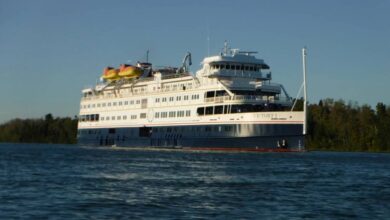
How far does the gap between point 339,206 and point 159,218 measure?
7522 millimetres

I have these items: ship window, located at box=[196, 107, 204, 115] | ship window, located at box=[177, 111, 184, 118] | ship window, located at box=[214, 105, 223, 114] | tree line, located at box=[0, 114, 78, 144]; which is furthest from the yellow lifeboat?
tree line, located at box=[0, 114, 78, 144]

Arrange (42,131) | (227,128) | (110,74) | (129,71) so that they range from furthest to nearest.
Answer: (42,131) < (110,74) < (129,71) < (227,128)

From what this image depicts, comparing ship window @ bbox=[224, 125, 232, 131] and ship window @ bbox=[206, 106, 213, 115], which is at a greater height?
ship window @ bbox=[206, 106, 213, 115]

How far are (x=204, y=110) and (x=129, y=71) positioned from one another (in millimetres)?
25886

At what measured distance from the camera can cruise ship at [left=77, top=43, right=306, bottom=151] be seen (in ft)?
221

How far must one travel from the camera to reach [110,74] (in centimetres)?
10469

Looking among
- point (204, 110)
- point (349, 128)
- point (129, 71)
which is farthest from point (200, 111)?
point (349, 128)

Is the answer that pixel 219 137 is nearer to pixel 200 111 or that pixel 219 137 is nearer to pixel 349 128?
pixel 200 111

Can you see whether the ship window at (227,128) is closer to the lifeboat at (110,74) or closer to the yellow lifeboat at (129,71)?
the yellow lifeboat at (129,71)

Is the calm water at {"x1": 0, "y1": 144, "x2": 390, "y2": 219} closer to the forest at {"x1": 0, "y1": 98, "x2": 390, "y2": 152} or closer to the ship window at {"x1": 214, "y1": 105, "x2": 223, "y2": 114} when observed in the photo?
the ship window at {"x1": 214, "y1": 105, "x2": 223, "y2": 114}

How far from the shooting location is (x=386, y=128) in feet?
353

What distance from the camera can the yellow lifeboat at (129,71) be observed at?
9806cm

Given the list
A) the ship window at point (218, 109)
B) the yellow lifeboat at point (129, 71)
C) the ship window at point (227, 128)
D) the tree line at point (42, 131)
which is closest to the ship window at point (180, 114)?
the ship window at point (218, 109)

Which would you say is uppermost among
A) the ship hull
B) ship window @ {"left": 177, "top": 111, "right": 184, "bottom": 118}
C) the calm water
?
ship window @ {"left": 177, "top": 111, "right": 184, "bottom": 118}
